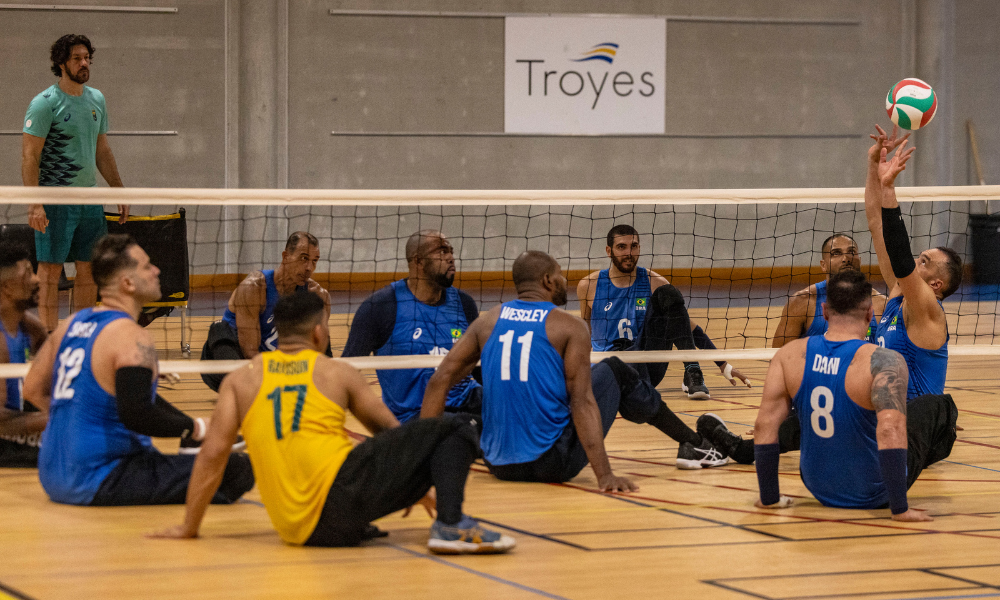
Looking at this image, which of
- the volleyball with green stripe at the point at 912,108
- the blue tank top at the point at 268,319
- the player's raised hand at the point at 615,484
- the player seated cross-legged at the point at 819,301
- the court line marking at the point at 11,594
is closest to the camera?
the court line marking at the point at 11,594

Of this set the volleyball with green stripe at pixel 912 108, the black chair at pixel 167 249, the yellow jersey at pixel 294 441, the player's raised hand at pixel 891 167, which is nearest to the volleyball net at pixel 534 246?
the black chair at pixel 167 249

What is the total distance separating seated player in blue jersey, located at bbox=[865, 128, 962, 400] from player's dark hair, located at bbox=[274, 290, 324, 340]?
2723 millimetres

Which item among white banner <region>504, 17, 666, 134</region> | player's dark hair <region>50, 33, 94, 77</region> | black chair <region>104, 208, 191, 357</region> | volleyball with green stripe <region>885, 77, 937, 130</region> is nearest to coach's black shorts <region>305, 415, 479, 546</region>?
volleyball with green stripe <region>885, 77, 937, 130</region>

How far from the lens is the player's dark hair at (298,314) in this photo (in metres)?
4.66

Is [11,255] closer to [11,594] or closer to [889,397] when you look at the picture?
[11,594]

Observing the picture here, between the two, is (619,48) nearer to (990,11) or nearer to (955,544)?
(990,11)

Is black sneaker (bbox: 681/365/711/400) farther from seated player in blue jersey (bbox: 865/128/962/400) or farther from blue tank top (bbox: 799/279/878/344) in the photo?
seated player in blue jersey (bbox: 865/128/962/400)

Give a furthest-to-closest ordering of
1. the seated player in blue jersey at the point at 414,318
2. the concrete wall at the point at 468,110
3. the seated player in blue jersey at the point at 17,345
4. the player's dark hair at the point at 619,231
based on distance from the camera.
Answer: the concrete wall at the point at 468,110, the player's dark hair at the point at 619,231, the seated player in blue jersey at the point at 414,318, the seated player in blue jersey at the point at 17,345

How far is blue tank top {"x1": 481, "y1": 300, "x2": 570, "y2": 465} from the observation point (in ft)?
19.9

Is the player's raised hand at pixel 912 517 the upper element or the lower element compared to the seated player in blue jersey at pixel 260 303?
lower

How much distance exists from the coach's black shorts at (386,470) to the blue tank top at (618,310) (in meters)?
4.54

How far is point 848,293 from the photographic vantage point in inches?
212

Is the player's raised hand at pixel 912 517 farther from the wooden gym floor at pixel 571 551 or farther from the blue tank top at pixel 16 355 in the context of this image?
the blue tank top at pixel 16 355

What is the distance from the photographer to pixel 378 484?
4.54m
